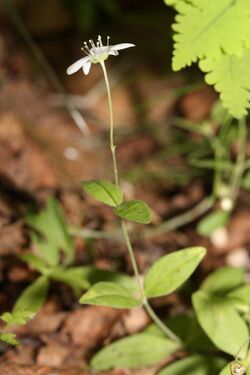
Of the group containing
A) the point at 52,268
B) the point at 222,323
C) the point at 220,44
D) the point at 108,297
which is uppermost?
the point at 220,44

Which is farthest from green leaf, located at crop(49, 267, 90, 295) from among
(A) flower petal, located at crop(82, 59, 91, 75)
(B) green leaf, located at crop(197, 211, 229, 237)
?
(A) flower petal, located at crop(82, 59, 91, 75)

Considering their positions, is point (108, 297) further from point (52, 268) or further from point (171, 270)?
point (52, 268)

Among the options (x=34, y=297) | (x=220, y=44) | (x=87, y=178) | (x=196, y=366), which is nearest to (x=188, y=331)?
(x=196, y=366)

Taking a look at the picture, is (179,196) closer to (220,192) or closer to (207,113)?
(220,192)

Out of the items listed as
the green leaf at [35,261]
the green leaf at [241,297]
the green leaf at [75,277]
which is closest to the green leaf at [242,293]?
the green leaf at [241,297]

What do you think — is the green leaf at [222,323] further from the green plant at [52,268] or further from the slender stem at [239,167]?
the slender stem at [239,167]

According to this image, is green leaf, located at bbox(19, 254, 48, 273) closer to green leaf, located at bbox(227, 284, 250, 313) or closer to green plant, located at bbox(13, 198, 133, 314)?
green plant, located at bbox(13, 198, 133, 314)

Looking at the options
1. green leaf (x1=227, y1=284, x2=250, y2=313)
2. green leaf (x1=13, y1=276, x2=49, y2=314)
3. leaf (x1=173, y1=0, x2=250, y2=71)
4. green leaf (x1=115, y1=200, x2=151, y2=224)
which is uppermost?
leaf (x1=173, y1=0, x2=250, y2=71)
